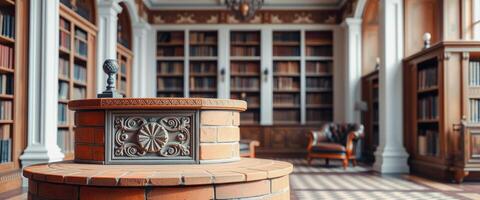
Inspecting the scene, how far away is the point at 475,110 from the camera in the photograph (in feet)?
18.8

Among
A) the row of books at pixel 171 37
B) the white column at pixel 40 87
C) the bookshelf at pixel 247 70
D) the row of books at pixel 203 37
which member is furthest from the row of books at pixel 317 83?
the white column at pixel 40 87

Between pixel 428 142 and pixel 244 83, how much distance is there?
479cm

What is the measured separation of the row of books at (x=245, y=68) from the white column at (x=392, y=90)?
3696 mm

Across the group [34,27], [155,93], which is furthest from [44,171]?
[155,93]

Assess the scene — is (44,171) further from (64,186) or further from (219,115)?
(219,115)

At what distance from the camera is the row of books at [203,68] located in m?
10.4

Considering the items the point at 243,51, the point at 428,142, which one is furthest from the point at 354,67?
the point at 428,142

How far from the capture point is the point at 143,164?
3.14 metres

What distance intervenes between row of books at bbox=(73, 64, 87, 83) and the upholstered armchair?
3.67 m

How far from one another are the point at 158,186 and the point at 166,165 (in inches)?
18.7

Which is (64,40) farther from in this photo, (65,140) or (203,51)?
(203,51)

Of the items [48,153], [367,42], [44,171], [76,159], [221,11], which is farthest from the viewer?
[221,11]

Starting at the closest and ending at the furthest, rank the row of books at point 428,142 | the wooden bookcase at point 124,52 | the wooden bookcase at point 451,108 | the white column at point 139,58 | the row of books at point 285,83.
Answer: the wooden bookcase at point 451,108 < the row of books at point 428,142 < the wooden bookcase at point 124,52 < the white column at point 139,58 < the row of books at point 285,83

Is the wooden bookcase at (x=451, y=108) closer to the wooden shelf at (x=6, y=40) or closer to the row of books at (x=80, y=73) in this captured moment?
the row of books at (x=80, y=73)
